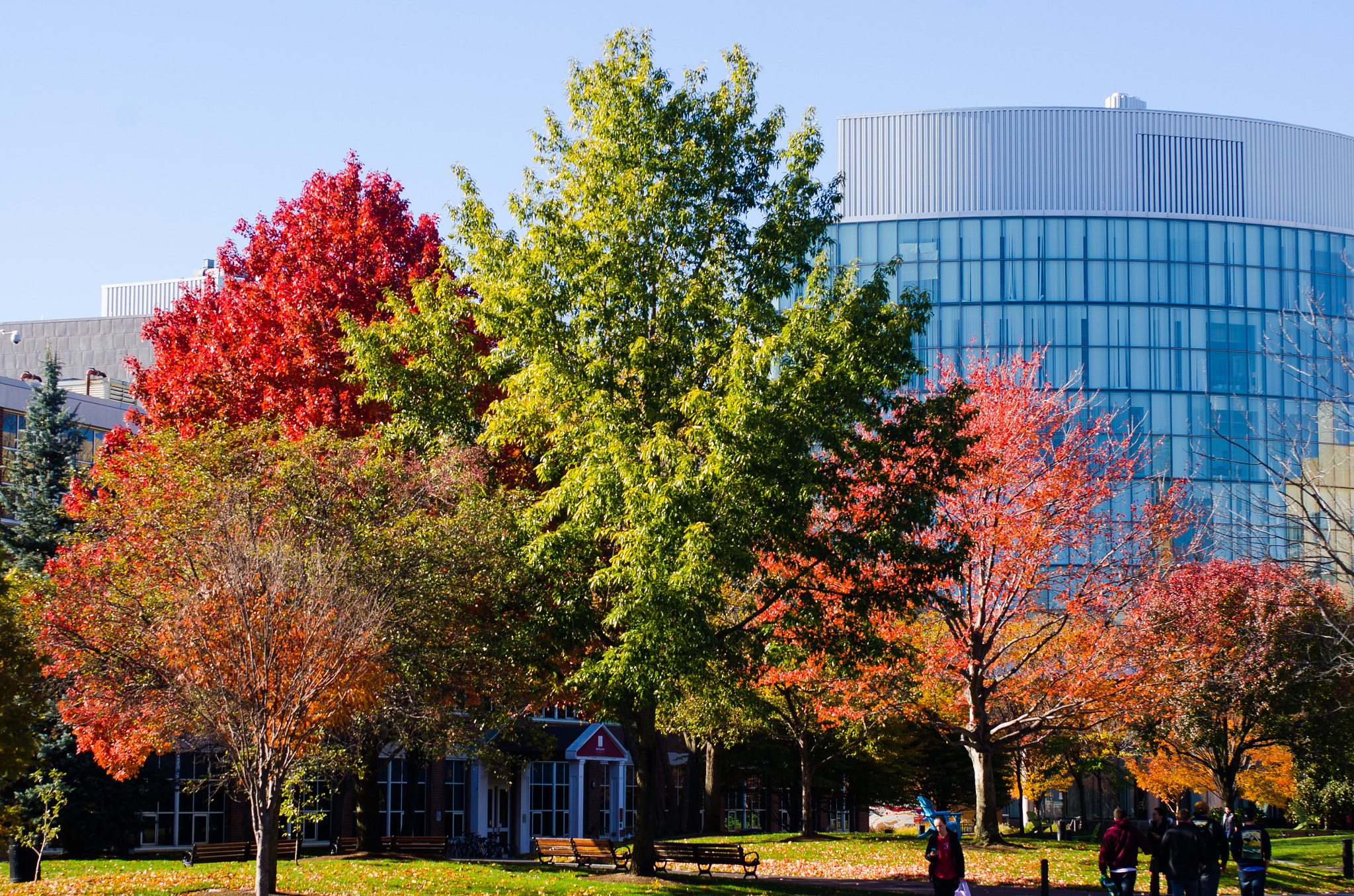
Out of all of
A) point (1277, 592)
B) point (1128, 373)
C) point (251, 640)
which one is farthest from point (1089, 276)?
point (251, 640)

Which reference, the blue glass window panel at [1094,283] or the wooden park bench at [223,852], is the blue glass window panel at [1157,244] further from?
the wooden park bench at [223,852]

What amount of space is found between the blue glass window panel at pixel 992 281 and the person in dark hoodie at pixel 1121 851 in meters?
60.4

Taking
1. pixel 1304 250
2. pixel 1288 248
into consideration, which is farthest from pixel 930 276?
pixel 1304 250

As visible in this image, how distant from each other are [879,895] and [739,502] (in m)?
7.37

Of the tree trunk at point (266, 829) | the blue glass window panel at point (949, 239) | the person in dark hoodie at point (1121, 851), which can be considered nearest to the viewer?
the tree trunk at point (266, 829)

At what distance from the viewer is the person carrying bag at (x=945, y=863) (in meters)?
16.0

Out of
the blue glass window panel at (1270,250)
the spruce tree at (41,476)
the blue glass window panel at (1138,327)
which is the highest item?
the blue glass window panel at (1270,250)

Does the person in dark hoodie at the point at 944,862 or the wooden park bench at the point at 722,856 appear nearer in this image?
the person in dark hoodie at the point at 944,862

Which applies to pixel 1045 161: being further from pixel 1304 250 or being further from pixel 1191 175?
pixel 1304 250

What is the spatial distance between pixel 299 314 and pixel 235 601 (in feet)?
36.1

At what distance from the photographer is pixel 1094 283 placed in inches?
2943

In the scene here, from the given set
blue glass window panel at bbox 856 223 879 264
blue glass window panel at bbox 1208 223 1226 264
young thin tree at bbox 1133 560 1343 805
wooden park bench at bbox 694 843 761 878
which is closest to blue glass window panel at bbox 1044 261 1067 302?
blue glass window panel at bbox 1208 223 1226 264

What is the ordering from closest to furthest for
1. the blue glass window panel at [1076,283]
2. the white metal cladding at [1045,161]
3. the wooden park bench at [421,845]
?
the wooden park bench at [421,845]
the blue glass window panel at [1076,283]
the white metal cladding at [1045,161]

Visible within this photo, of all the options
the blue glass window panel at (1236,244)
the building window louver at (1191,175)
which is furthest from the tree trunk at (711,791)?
the blue glass window panel at (1236,244)
